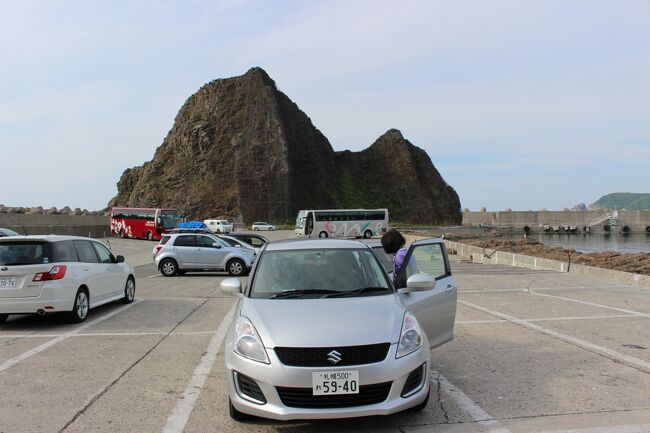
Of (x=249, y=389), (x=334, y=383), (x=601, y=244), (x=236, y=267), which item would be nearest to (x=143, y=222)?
(x=236, y=267)

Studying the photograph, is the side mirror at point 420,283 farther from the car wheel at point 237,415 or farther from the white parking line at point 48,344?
the white parking line at point 48,344

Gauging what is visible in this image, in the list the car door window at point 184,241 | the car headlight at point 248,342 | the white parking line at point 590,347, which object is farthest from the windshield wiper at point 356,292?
the car door window at point 184,241

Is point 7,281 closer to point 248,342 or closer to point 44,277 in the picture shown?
point 44,277

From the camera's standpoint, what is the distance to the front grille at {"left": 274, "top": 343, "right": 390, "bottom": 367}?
4.45 metres

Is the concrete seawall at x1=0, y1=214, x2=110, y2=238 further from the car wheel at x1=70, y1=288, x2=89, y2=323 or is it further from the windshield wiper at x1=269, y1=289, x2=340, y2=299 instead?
the windshield wiper at x1=269, y1=289, x2=340, y2=299

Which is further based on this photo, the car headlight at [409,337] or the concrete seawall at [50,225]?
the concrete seawall at [50,225]

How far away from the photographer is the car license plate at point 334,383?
14.3 ft

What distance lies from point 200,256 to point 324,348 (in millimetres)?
16527

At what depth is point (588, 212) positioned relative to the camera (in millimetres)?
134125

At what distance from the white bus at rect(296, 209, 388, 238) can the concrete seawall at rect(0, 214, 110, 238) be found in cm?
2086

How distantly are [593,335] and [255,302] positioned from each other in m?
6.01

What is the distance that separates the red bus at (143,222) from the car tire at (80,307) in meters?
43.9

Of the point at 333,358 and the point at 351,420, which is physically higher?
the point at 333,358

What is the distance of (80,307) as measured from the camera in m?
10.2
